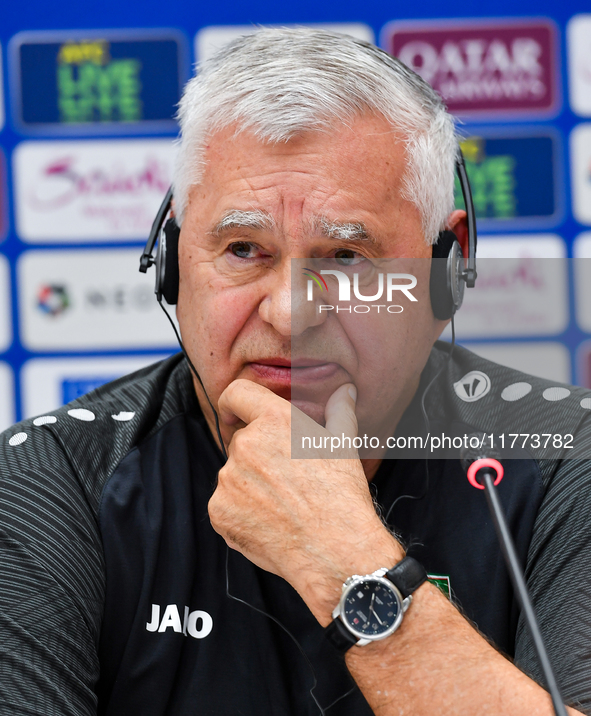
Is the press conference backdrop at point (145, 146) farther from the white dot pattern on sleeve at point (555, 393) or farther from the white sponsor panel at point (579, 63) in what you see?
the white dot pattern on sleeve at point (555, 393)

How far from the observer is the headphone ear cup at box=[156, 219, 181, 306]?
1.07 meters

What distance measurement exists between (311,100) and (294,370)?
382 mm

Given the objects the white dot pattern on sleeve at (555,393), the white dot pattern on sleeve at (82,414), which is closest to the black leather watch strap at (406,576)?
the white dot pattern on sleeve at (555,393)

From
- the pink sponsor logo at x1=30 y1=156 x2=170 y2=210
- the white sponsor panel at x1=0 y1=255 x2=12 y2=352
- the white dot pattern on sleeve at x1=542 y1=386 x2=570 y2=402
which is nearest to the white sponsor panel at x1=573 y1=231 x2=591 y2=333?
the white dot pattern on sleeve at x1=542 y1=386 x2=570 y2=402

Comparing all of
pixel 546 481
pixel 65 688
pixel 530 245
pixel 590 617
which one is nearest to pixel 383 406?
pixel 546 481

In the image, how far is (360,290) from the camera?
3.20 ft

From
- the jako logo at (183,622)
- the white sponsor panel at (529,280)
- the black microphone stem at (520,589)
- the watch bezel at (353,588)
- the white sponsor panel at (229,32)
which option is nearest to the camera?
the black microphone stem at (520,589)

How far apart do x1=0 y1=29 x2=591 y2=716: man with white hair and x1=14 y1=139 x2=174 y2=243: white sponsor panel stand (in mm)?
1151

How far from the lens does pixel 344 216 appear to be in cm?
94

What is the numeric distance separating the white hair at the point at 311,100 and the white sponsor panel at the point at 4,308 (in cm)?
131

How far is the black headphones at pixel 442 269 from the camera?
1.04 meters

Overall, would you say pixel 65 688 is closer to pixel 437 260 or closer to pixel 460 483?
pixel 460 483

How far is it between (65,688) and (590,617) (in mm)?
631

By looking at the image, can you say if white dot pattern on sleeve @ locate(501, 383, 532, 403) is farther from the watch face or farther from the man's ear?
the watch face
